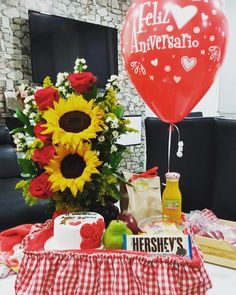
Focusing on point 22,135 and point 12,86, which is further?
point 12,86

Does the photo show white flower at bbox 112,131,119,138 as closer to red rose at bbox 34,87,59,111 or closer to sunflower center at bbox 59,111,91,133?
sunflower center at bbox 59,111,91,133

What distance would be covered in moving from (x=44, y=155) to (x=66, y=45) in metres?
3.14

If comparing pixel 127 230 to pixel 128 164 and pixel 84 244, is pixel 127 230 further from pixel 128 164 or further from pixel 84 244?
pixel 128 164

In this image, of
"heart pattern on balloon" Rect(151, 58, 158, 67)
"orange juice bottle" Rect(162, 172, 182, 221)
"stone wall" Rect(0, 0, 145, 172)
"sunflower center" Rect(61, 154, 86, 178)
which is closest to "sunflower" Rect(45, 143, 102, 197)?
"sunflower center" Rect(61, 154, 86, 178)

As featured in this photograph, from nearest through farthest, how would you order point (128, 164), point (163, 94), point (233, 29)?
point (163, 94)
point (233, 29)
point (128, 164)

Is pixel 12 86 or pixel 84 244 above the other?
pixel 12 86

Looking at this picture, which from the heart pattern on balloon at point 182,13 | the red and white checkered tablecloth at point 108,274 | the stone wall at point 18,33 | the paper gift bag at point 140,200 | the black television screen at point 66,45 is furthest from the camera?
the black television screen at point 66,45

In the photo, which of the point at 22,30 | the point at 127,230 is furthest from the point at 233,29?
the point at 127,230

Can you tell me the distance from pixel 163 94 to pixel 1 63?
2.64 meters

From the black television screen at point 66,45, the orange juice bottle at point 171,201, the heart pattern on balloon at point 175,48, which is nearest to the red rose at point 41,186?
the orange juice bottle at point 171,201

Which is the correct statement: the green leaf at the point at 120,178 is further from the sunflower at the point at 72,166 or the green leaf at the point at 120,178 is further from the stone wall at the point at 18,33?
the stone wall at the point at 18,33

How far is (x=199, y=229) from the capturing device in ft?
3.36

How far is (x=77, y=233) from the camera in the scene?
2.47 feet

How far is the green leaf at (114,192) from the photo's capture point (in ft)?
2.92
